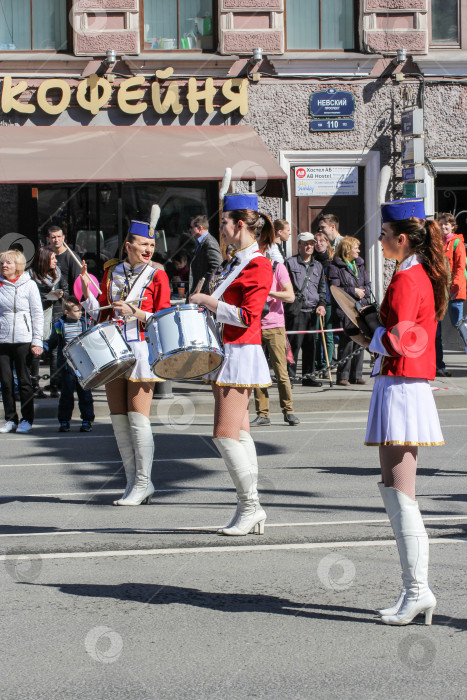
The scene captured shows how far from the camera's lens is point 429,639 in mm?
4730

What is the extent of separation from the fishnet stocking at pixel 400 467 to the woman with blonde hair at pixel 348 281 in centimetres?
849

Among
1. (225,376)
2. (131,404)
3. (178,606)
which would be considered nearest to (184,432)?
(131,404)

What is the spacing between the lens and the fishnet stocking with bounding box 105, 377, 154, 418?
7.28 metres

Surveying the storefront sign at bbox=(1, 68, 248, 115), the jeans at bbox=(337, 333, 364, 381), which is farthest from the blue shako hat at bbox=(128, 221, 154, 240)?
the storefront sign at bbox=(1, 68, 248, 115)

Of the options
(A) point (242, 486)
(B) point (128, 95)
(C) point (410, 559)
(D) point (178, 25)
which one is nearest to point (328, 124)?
(D) point (178, 25)

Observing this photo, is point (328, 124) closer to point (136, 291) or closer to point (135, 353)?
point (136, 291)

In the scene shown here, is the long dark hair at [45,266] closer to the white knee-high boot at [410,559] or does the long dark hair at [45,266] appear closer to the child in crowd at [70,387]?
the child in crowd at [70,387]

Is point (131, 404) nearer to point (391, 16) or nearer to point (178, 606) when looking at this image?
point (178, 606)

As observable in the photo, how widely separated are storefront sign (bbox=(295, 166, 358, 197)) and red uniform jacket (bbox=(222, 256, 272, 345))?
11889 millimetres

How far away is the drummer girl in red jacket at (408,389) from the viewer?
482cm

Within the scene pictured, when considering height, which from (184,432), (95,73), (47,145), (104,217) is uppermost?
(95,73)

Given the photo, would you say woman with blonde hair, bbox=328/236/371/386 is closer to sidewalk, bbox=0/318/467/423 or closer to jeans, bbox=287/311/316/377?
sidewalk, bbox=0/318/467/423

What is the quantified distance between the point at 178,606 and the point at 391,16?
48.1 feet

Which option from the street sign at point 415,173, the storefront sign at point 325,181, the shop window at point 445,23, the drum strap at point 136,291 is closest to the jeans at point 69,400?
the drum strap at point 136,291
